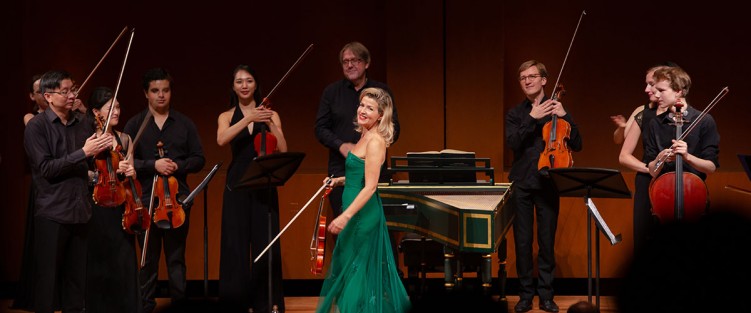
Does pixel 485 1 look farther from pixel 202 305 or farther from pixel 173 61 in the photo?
pixel 202 305

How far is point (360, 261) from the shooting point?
4441mm

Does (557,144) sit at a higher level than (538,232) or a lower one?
higher

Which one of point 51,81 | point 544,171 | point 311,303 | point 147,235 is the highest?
point 51,81

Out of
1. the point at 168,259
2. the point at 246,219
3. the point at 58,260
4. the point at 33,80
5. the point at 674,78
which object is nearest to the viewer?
the point at 58,260

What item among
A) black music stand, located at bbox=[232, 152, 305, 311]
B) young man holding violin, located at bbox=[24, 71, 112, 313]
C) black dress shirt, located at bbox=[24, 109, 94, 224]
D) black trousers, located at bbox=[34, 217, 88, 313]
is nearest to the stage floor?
black music stand, located at bbox=[232, 152, 305, 311]

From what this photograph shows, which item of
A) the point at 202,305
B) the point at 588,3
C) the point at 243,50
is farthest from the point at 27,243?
the point at 202,305

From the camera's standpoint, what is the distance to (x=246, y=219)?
206 inches

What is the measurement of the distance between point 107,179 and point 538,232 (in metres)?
2.62

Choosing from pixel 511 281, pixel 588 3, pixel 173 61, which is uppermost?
pixel 588 3

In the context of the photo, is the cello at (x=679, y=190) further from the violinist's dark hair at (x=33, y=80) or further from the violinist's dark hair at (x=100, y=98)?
the violinist's dark hair at (x=33, y=80)

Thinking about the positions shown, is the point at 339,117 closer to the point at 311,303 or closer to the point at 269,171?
the point at 269,171

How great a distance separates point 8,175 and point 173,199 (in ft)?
5.74

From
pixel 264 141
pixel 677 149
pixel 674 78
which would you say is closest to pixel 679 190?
pixel 677 149

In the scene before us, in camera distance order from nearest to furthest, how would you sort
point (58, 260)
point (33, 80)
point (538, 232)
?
point (58, 260) < point (538, 232) < point (33, 80)
